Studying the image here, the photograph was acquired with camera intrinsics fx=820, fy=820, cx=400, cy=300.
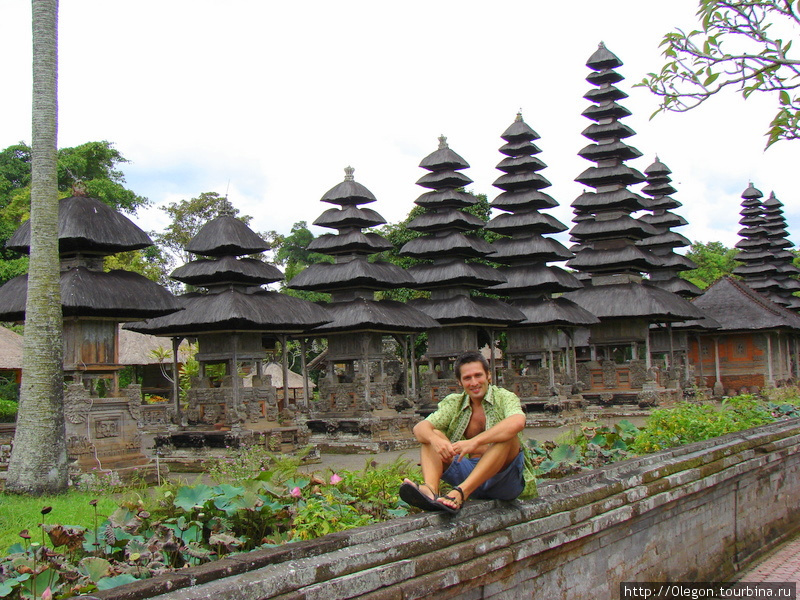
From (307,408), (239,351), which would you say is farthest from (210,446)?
(307,408)

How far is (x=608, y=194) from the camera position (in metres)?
34.0

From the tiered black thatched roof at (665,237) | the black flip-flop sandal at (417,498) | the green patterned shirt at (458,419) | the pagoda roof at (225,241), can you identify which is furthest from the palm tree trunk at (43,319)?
the tiered black thatched roof at (665,237)

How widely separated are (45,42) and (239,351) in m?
8.93

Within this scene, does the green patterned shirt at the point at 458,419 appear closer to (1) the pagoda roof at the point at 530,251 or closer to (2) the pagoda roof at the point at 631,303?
(1) the pagoda roof at the point at 530,251

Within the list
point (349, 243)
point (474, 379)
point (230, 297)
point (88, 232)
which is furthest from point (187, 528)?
point (349, 243)

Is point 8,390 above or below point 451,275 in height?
below

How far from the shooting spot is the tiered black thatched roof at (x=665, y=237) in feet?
133

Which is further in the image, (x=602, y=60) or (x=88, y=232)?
(x=602, y=60)

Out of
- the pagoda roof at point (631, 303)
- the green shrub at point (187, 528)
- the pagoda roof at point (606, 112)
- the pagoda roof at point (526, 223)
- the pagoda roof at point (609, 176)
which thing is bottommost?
the green shrub at point (187, 528)

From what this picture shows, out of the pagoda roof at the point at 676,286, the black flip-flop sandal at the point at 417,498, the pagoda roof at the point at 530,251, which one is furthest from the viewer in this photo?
the pagoda roof at the point at 676,286

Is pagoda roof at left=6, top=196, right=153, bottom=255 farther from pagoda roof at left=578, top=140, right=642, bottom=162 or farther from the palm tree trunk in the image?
pagoda roof at left=578, top=140, right=642, bottom=162

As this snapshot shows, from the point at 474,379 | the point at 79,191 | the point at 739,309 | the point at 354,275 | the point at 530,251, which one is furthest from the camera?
the point at 739,309

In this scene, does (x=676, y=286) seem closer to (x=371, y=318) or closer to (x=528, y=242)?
(x=528, y=242)

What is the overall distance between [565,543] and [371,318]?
50.8 ft
